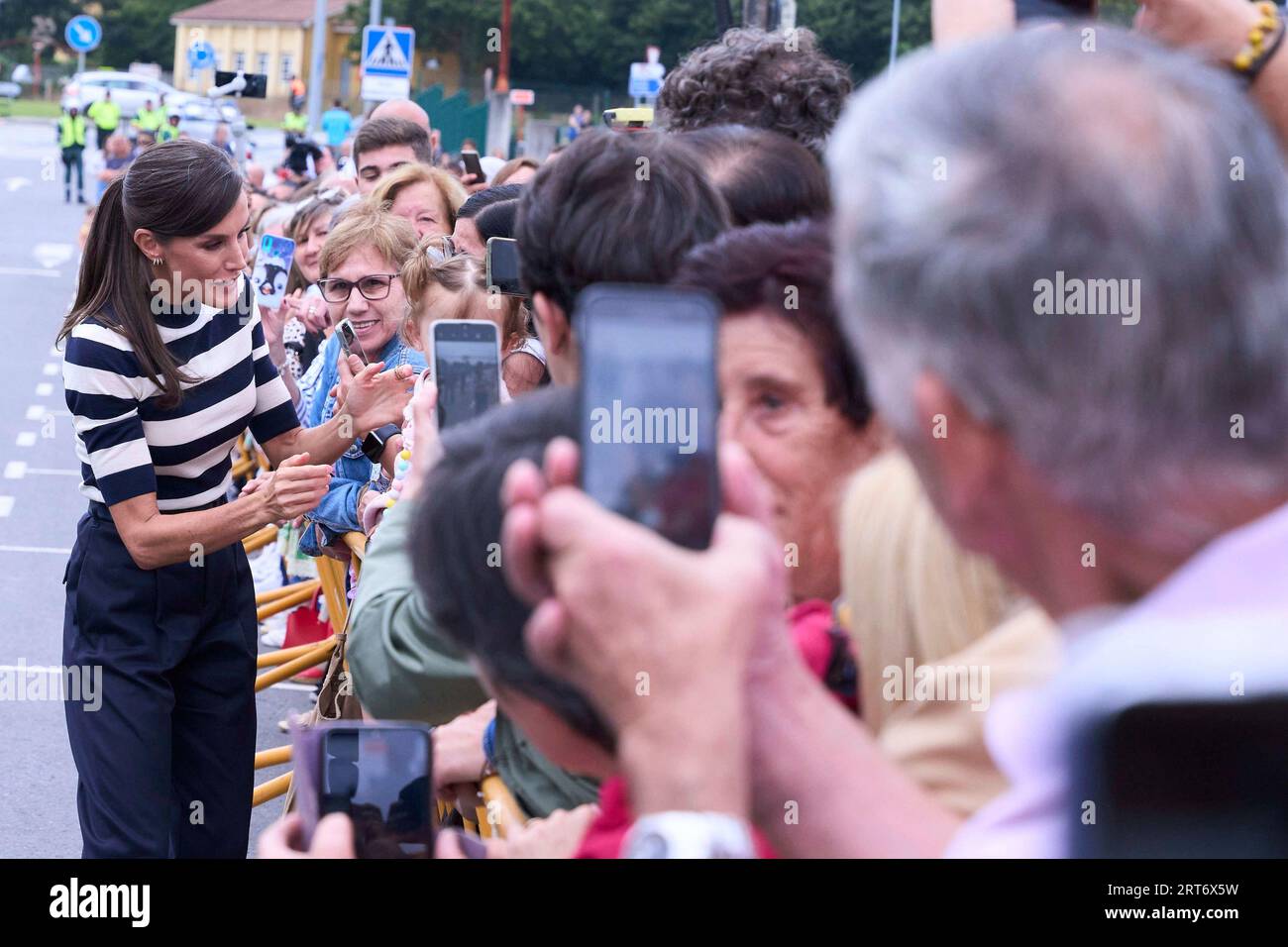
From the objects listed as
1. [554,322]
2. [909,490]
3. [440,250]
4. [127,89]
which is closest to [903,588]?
[909,490]

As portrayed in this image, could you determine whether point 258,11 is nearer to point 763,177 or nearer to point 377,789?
point 763,177

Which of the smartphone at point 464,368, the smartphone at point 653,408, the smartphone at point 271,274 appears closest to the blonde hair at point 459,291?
the smartphone at point 464,368

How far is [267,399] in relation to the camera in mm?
4395

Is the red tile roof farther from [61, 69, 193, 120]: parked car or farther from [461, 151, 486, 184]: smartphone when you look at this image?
[461, 151, 486, 184]: smartphone

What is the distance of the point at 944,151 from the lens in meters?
1.16

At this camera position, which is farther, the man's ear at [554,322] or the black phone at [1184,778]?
the man's ear at [554,322]

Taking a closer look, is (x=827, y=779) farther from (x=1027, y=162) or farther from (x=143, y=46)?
(x=143, y=46)

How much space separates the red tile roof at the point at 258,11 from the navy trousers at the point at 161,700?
302 feet

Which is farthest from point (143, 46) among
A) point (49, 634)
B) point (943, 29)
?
point (943, 29)

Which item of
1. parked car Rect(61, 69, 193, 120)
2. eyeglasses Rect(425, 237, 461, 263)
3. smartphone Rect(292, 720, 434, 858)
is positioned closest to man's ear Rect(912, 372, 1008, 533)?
smartphone Rect(292, 720, 434, 858)

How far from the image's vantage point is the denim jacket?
501cm

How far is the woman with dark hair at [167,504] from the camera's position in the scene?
388cm

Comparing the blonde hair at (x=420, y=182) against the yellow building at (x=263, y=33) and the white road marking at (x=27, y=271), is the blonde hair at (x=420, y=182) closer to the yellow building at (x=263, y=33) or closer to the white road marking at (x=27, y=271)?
the white road marking at (x=27, y=271)
